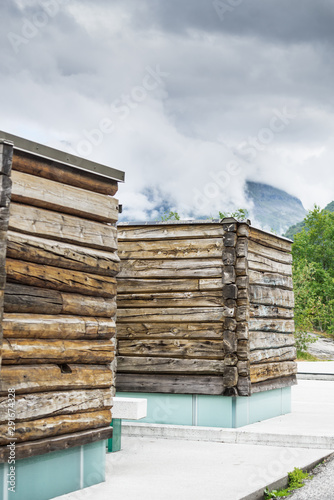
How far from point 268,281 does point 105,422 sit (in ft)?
17.8

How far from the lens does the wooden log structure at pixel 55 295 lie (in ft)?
17.1

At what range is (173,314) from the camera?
32.9ft

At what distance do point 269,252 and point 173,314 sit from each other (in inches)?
90.6

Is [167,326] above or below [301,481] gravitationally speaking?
above

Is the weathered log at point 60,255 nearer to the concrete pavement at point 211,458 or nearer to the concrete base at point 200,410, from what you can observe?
the concrete pavement at point 211,458

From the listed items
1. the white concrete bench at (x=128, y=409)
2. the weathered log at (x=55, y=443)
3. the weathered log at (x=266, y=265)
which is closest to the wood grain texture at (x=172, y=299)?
the weathered log at (x=266, y=265)

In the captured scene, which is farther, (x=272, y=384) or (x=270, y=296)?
(x=270, y=296)

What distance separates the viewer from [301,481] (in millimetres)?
6727

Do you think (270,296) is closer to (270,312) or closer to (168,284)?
(270,312)

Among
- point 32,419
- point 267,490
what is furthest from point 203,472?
point 32,419

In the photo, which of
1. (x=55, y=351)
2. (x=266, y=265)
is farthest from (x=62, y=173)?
(x=266, y=265)

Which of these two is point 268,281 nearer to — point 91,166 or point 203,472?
point 203,472

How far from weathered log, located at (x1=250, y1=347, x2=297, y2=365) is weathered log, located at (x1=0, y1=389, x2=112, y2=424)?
4.30m

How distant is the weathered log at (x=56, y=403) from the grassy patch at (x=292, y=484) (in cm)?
185
